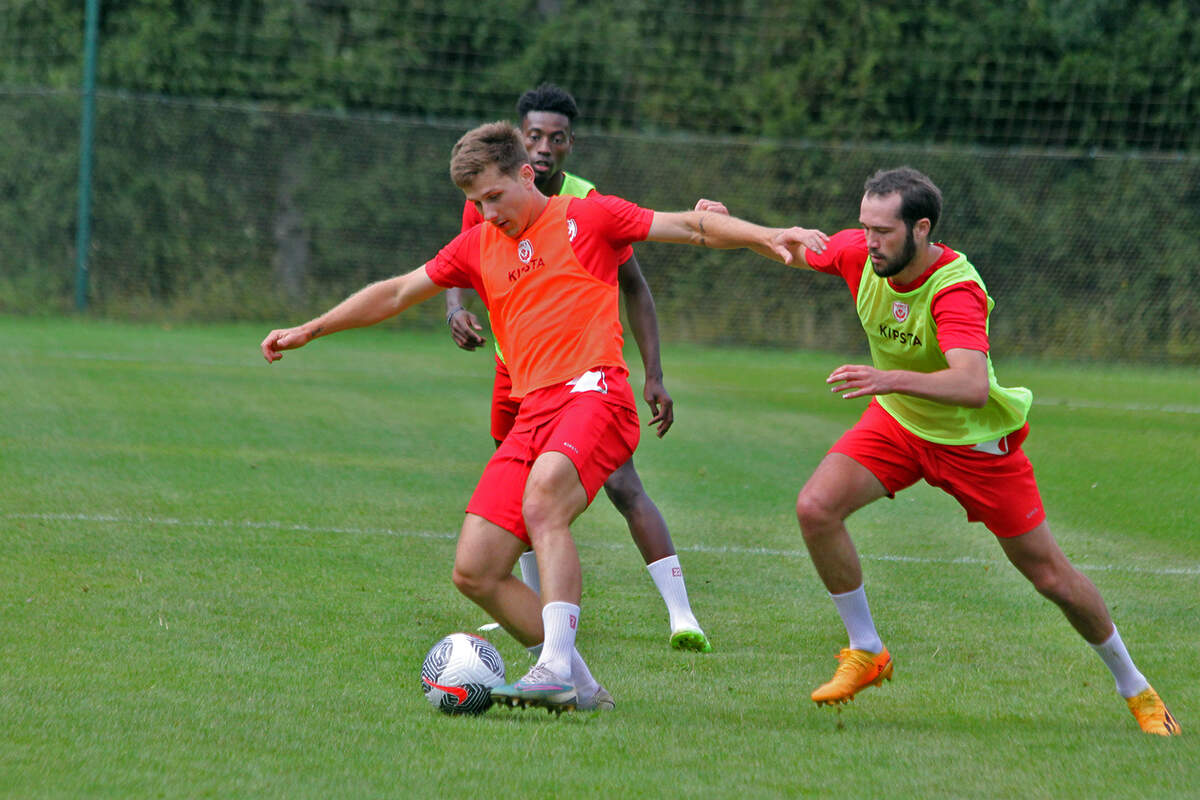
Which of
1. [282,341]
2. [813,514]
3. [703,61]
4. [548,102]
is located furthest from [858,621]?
[703,61]

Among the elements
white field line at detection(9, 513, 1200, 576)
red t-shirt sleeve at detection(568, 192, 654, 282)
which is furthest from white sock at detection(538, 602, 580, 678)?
white field line at detection(9, 513, 1200, 576)

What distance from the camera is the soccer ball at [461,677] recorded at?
475cm

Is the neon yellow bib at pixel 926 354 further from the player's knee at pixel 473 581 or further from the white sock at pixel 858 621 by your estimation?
the player's knee at pixel 473 581

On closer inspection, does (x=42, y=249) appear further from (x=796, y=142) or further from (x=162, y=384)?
(x=796, y=142)

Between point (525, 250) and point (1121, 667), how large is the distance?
254 centimetres

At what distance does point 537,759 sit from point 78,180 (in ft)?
63.9

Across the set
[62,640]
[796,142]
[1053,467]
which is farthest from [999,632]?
[796,142]

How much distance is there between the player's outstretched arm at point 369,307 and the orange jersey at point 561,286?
28cm

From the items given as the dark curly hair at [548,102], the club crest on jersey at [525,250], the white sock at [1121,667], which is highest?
the dark curly hair at [548,102]

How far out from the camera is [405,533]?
8.04m

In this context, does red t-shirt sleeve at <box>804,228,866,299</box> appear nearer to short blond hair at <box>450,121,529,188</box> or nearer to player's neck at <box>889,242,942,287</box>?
player's neck at <box>889,242,942,287</box>

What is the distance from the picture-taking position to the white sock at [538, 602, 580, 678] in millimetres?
4637

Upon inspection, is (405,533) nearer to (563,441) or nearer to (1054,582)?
(563,441)

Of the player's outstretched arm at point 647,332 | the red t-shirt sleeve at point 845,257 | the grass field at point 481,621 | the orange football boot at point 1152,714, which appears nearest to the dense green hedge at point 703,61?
the grass field at point 481,621
